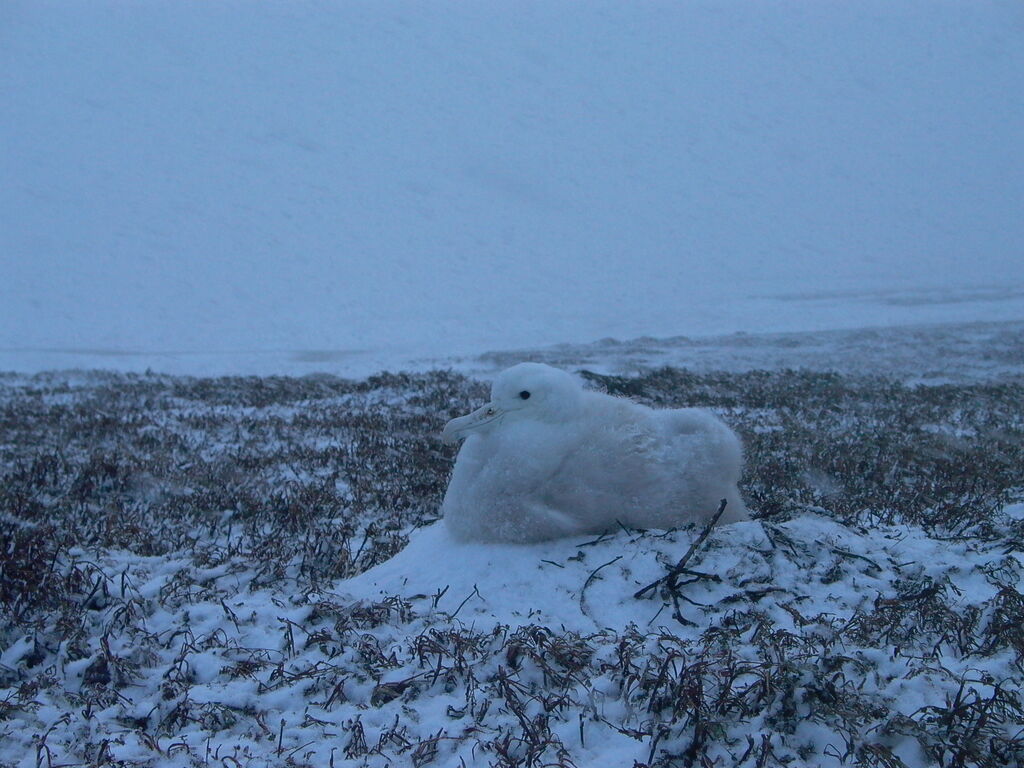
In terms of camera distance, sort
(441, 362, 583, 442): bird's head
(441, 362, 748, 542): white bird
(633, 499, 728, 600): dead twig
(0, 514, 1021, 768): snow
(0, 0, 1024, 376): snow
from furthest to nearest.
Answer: (0, 0, 1024, 376): snow < (441, 362, 583, 442): bird's head < (441, 362, 748, 542): white bird < (633, 499, 728, 600): dead twig < (0, 514, 1021, 768): snow

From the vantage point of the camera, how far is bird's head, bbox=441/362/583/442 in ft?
17.1

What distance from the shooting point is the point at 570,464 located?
5.11 metres

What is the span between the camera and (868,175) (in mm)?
53188

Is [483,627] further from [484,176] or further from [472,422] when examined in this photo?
[484,176]

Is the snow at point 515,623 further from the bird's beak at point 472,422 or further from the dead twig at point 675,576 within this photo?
the bird's beak at point 472,422

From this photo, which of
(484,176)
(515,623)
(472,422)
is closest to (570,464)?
(472,422)

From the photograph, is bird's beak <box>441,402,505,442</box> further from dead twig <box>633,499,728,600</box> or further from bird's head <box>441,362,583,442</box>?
dead twig <box>633,499,728,600</box>

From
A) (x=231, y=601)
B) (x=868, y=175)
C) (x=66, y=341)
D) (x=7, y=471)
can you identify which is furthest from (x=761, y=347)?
(x=868, y=175)

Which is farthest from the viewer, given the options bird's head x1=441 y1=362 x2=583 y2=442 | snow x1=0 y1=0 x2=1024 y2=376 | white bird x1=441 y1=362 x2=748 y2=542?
snow x1=0 y1=0 x2=1024 y2=376

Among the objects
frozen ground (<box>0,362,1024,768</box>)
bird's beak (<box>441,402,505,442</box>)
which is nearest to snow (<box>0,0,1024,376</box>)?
frozen ground (<box>0,362,1024,768</box>)

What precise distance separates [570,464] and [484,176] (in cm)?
4874

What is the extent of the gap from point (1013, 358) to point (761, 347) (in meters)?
4.69

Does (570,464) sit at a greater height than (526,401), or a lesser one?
lesser

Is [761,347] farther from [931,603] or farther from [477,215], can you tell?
[477,215]
